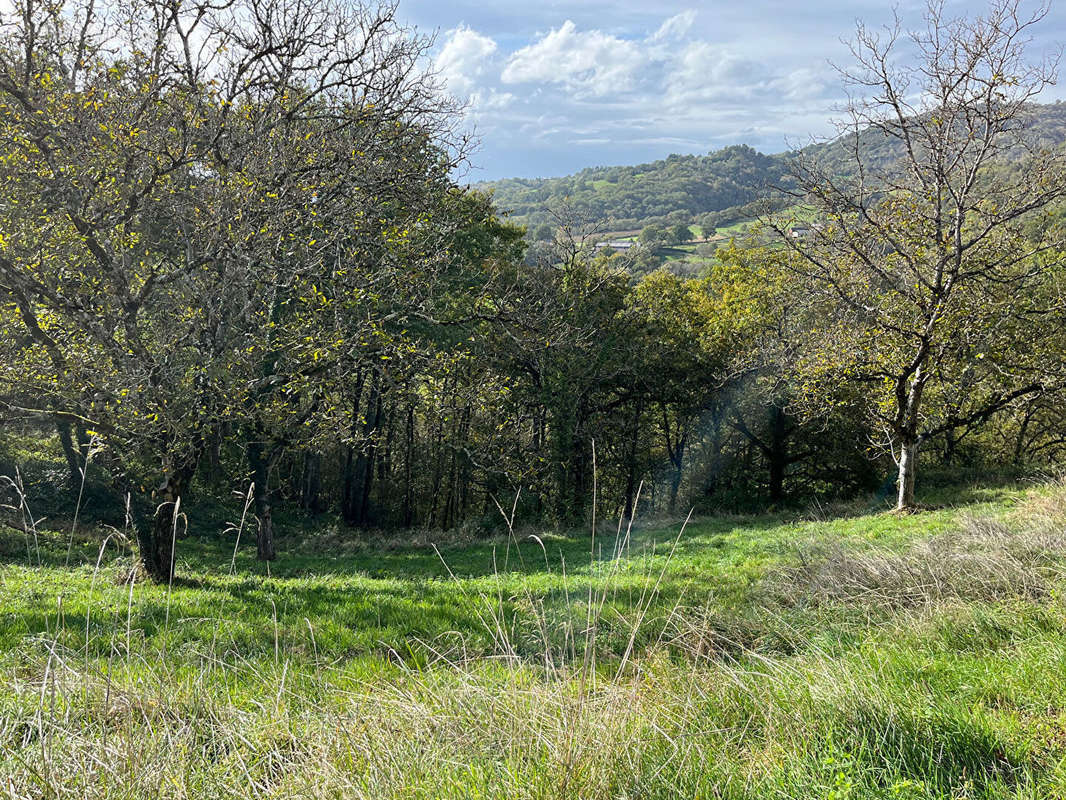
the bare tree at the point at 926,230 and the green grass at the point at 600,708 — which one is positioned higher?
the bare tree at the point at 926,230

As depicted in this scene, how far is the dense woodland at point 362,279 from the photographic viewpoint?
344 inches

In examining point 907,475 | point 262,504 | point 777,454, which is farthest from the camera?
point 777,454

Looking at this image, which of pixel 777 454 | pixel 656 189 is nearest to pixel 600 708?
pixel 777 454

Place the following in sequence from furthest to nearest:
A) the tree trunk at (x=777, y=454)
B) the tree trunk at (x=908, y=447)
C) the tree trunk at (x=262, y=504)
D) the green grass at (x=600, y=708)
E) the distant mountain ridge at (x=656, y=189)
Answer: the distant mountain ridge at (x=656, y=189) → the tree trunk at (x=777, y=454) → the tree trunk at (x=262, y=504) → the tree trunk at (x=908, y=447) → the green grass at (x=600, y=708)

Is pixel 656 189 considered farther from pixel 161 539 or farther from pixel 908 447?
pixel 161 539

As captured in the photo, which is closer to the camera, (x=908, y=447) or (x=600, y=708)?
(x=600, y=708)

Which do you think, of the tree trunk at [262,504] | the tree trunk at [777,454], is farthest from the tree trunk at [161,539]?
the tree trunk at [777,454]

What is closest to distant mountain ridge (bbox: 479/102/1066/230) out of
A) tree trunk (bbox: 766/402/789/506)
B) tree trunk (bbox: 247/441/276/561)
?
tree trunk (bbox: 766/402/789/506)

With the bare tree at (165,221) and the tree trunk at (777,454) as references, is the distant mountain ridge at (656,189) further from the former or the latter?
the bare tree at (165,221)

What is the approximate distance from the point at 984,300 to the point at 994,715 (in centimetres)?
1365

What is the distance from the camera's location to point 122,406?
8.38m

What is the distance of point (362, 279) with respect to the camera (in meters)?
11.5

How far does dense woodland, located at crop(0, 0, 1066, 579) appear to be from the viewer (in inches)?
344

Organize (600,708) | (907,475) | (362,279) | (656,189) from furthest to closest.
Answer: (656,189), (907,475), (362,279), (600,708)
